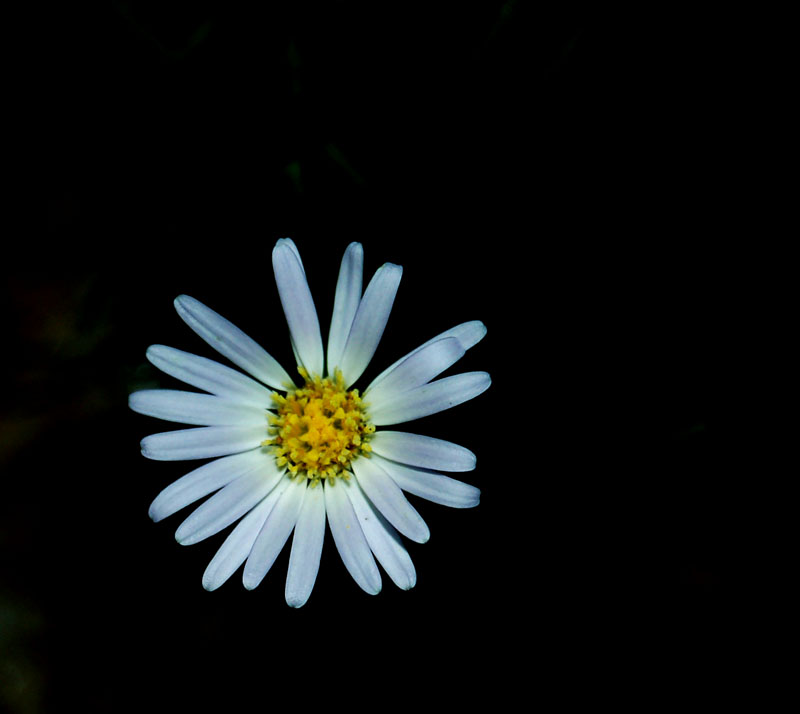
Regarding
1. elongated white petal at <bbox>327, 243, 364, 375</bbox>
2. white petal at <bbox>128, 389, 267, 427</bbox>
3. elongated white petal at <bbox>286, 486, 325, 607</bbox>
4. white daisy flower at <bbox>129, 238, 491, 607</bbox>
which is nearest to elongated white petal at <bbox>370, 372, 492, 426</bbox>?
white daisy flower at <bbox>129, 238, 491, 607</bbox>

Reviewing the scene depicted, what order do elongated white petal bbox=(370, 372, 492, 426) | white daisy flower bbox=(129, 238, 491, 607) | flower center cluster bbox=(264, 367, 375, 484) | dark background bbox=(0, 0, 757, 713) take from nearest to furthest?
1. elongated white petal bbox=(370, 372, 492, 426)
2. white daisy flower bbox=(129, 238, 491, 607)
3. flower center cluster bbox=(264, 367, 375, 484)
4. dark background bbox=(0, 0, 757, 713)

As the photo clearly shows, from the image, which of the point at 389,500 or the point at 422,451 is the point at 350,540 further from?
the point at 422,451

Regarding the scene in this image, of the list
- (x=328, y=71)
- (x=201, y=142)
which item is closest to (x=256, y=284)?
(x=201, y=142)

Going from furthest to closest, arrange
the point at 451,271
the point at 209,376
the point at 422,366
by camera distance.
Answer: the point at 451,271 < the point at 209,376 < the point at 422,366

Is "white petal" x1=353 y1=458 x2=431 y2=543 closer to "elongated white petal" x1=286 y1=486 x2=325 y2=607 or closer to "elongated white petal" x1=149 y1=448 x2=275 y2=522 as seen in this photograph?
"elongated white petal" x1=286 y1=486 x2=325 y2=607

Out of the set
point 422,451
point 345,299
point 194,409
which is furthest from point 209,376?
point 422,451

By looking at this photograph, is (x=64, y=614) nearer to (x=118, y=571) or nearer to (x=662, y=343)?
(x=118, y=571)
